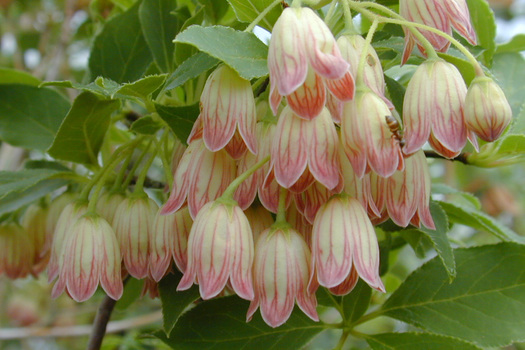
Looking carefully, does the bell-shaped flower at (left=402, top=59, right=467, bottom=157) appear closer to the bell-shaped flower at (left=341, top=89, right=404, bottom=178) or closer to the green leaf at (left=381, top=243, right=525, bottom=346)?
the bell-shaped flower at (left=341, top=89, right=404, bottom=178)

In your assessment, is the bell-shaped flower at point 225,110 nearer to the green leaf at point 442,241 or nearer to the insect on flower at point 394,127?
the insect on flower at point 394,127

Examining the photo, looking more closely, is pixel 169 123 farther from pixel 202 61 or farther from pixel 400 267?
pixel 400 267

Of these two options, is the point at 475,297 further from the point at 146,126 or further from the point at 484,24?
the point at 146,126

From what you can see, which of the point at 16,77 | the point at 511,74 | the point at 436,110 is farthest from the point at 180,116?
the point at 511,74

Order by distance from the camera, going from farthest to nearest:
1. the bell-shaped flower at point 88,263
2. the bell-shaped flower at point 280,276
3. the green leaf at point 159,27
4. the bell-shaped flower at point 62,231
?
the green leaf at point 159,27, the bell-shaped flower at point 62,231, the bell-shaped flower at point 88,263, the bell-shaped flower at point 280,276

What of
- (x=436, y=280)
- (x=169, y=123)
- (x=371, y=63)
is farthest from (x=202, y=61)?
(x=436, y=280)

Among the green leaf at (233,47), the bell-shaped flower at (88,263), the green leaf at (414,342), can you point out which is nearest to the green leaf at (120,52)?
the bell-shaped flower at (88,263)

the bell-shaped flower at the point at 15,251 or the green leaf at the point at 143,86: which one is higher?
the green leaf at the point at 143,86

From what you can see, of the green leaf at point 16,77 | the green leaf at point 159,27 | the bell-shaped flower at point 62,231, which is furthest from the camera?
the green leaf at point 16,77
